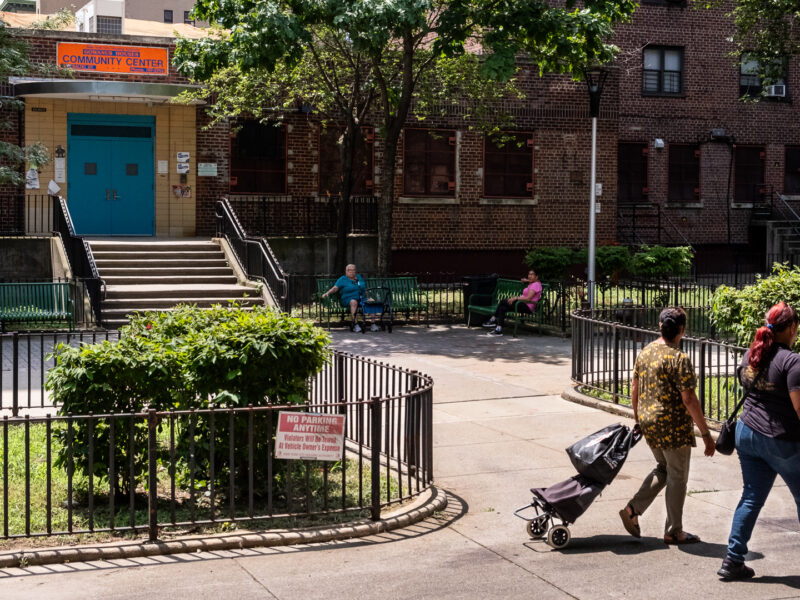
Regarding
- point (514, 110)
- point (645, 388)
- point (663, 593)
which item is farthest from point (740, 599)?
point (514, 110)

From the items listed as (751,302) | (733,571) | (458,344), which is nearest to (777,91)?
(458,344)

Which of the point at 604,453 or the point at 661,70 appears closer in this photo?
the point at 604,453

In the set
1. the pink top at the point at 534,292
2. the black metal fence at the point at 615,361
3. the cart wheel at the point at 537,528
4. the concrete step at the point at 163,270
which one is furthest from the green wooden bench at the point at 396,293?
the cart wheel at the point at 537,528

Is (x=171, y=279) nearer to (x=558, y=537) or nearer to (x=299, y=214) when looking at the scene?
(x=299, y=214)

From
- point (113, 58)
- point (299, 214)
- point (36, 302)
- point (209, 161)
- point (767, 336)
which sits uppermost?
point (113, 58)

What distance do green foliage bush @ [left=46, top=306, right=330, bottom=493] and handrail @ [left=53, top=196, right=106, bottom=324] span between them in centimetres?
1151

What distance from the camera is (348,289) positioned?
20.8 metres

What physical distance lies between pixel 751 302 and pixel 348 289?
30.6 ft

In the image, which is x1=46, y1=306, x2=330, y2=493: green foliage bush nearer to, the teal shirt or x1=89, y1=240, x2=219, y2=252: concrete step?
the teal shirt

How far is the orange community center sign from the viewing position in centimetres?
2475

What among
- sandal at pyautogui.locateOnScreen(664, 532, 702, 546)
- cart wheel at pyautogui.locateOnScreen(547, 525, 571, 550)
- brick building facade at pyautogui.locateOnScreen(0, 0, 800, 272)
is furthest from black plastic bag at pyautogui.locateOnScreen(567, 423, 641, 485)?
brick building facade at pyautogui.locateOnScreen(0, 0, 800, 272)

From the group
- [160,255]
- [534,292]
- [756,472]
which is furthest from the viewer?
[160,255]

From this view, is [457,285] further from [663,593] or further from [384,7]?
[663,593]

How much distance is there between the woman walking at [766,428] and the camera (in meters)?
6.70
